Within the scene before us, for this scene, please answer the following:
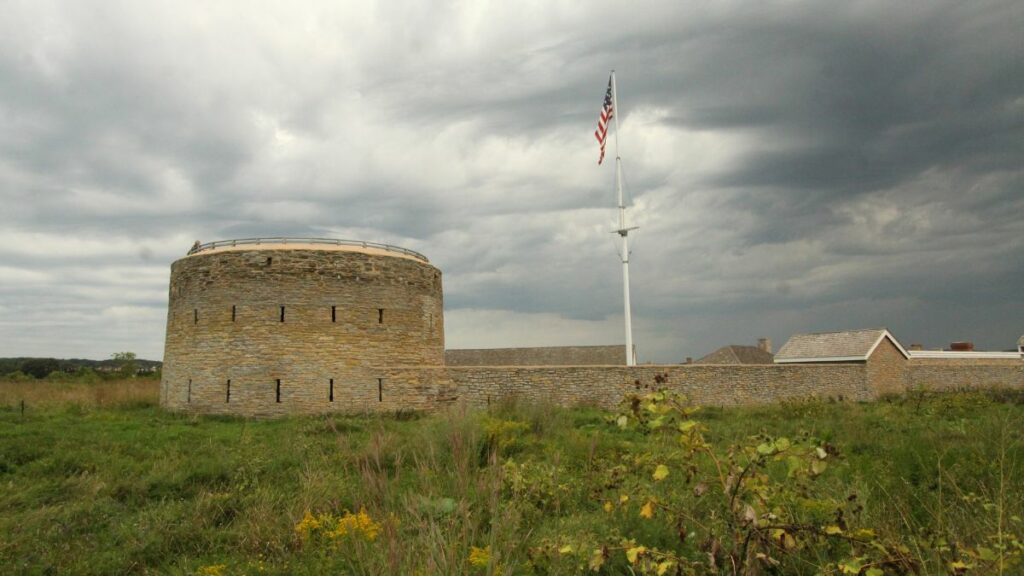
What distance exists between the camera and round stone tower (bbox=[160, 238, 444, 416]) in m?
18.4

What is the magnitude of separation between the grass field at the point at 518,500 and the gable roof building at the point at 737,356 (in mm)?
23991

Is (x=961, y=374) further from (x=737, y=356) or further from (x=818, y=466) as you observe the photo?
(x=818, y=466)

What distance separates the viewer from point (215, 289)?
1903cm

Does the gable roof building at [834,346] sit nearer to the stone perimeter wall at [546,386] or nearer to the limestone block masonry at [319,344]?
the stone perimeter wall at [546,386]

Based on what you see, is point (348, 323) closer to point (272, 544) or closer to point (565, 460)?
point (565, 460)

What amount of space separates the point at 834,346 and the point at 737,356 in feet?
31.3

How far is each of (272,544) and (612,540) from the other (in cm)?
378

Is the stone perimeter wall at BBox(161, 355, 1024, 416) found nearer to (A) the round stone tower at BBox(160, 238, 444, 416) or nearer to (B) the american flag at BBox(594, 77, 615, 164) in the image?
(A) the round stone tower at BBox(160, 238, 444, 416)

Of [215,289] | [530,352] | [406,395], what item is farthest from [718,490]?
[530,352]

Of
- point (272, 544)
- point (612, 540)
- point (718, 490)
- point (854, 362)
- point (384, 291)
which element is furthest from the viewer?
point (854, 362)

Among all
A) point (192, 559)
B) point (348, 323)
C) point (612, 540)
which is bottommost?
point (192, 559)

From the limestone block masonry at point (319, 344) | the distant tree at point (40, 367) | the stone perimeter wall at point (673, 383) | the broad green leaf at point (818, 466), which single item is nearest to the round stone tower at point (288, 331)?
the limestone block masonry at point (319, 344)

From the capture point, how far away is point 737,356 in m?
Answer: 38.7

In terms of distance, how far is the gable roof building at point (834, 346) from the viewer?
27.6 meters
